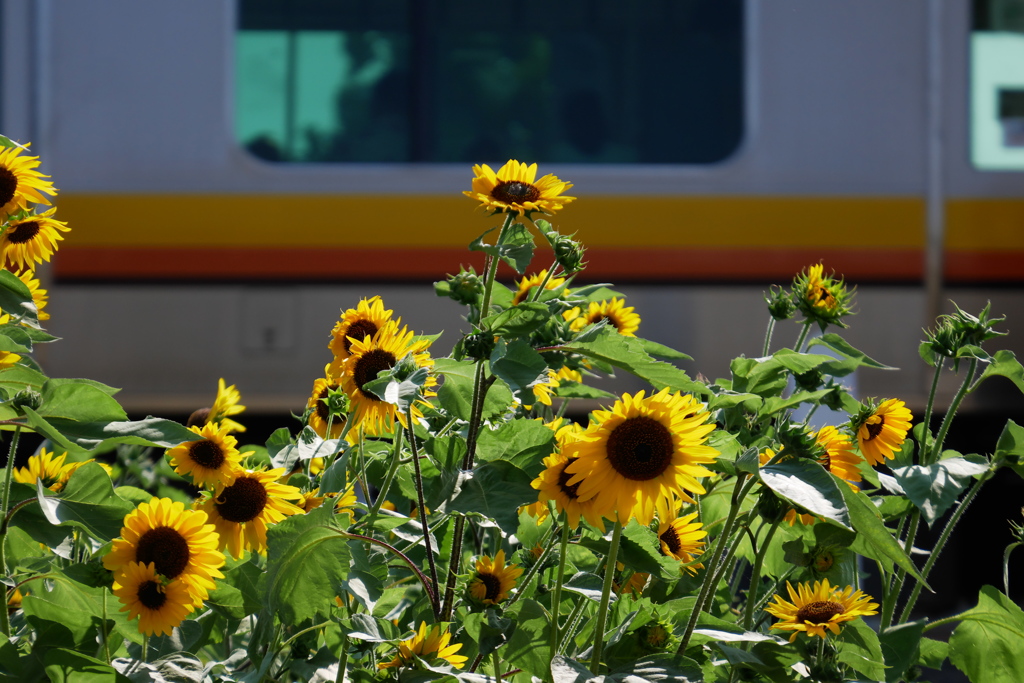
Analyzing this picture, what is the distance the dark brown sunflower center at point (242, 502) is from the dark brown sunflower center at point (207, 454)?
41 millimetres

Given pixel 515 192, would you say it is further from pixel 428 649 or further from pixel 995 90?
pixel 995 90

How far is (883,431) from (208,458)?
0.60 m

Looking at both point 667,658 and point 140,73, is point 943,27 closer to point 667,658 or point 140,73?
point 140,73

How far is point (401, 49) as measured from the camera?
3838 mm

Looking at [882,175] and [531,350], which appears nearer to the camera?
[531,350]

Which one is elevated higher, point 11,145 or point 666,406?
point 11,145

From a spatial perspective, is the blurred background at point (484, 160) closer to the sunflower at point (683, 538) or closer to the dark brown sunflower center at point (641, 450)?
the sunflower at point (683, 538)

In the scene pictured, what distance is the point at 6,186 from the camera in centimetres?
88

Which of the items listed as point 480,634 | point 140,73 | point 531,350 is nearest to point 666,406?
point 531,350

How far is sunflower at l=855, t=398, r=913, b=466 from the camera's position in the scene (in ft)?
3.00

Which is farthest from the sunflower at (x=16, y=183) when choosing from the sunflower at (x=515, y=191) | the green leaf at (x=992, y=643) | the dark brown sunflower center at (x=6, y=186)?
the green leaf at (x=992, y=643)

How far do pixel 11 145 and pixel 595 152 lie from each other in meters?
3.07

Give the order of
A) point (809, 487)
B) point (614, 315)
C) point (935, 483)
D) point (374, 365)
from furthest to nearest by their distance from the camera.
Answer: point (614, 315) → point (374, 365) → point (935, 483) → point (809, 487)

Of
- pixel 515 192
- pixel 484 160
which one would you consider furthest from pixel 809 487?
pixel 484 160
